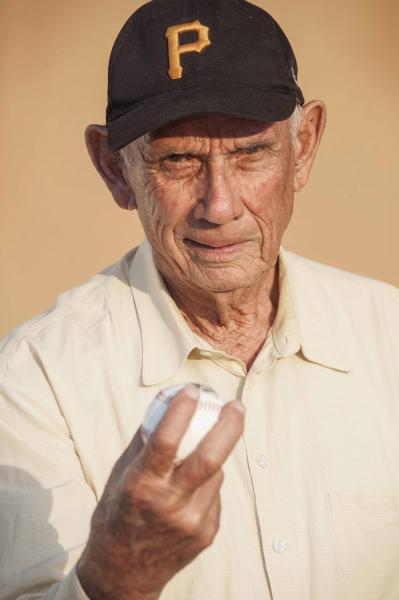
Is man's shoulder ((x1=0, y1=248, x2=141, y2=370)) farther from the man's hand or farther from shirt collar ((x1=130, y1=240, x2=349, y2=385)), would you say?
the man's hand

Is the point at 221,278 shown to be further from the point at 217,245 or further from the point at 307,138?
the point at 307,138

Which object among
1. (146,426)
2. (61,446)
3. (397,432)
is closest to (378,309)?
(397,432)

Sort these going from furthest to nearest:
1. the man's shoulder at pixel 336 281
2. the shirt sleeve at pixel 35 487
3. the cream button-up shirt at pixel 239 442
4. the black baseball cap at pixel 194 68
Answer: the man's shoulder at pixel 336 281 < the black baseball cap at pixel 194 68 < the cream button-up shirt at pixel 239 442 < the shirt sleeve at pixel 35 487

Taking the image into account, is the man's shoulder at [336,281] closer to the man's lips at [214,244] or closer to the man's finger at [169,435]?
the man's lips at [214,244]

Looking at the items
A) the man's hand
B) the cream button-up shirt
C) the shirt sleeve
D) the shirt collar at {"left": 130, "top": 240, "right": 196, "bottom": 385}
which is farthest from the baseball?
the shirt collar at {"left": 130, "top": 240, "right": 196, "bottom": 385}

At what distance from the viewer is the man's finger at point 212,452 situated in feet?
6.71

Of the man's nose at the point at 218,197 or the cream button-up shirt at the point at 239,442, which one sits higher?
the man's nose at the point at 218,197

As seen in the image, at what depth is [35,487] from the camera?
110 inches

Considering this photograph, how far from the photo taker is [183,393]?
6.86ft

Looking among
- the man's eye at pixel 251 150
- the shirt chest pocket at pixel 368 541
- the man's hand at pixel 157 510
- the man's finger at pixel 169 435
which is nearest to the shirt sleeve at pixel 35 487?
the man's hand at pixel 157 510

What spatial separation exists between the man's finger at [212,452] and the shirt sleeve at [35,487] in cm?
57

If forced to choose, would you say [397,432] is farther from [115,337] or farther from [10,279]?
[10,279]

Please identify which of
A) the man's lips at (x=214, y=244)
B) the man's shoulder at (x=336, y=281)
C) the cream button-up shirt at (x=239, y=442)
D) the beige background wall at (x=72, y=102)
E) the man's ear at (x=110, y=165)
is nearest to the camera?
the cream button-up shirt at (x=239, y=442)

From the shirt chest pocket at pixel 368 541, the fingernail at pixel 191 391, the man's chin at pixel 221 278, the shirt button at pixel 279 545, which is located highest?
the fingernail at pixel 191 391
